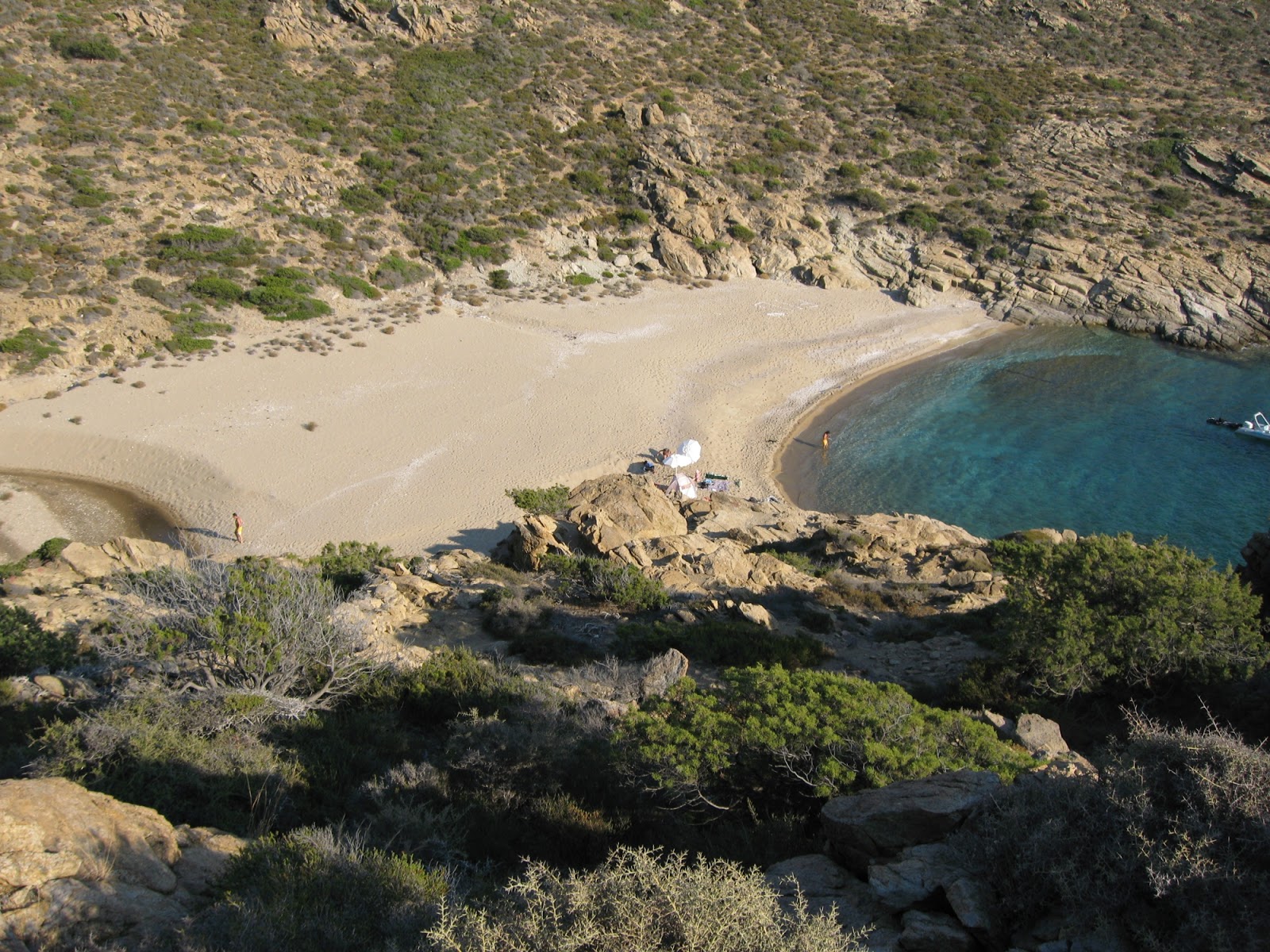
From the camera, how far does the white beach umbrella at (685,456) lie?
74.1 ft

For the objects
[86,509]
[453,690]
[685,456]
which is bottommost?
[685,456]

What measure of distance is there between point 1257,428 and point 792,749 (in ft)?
89.4

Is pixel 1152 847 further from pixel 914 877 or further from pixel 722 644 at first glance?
pixel 722 644

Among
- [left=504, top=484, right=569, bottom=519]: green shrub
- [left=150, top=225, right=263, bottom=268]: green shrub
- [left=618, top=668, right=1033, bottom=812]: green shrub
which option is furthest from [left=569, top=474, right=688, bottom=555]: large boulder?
[left=150, top=225, right=263, bottom=268]: green shrub

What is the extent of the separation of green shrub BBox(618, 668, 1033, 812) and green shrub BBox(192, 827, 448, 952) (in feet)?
7.69

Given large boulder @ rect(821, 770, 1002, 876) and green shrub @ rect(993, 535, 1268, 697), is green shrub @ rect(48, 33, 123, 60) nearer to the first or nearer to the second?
green shrub @ rect(993, 535, 1268, 697)

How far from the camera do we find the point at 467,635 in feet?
38.5

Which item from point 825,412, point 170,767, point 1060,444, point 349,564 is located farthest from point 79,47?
point 1060,444

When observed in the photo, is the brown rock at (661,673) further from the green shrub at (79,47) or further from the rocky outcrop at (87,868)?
the green shrub at (79,47)

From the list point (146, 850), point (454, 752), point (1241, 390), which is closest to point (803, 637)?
point (454, 752)

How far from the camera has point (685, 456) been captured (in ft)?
74.8

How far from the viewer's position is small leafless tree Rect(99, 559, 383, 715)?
8.15 metres

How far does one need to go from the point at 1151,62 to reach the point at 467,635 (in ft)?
183

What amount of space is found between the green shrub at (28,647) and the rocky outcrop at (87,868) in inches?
226
